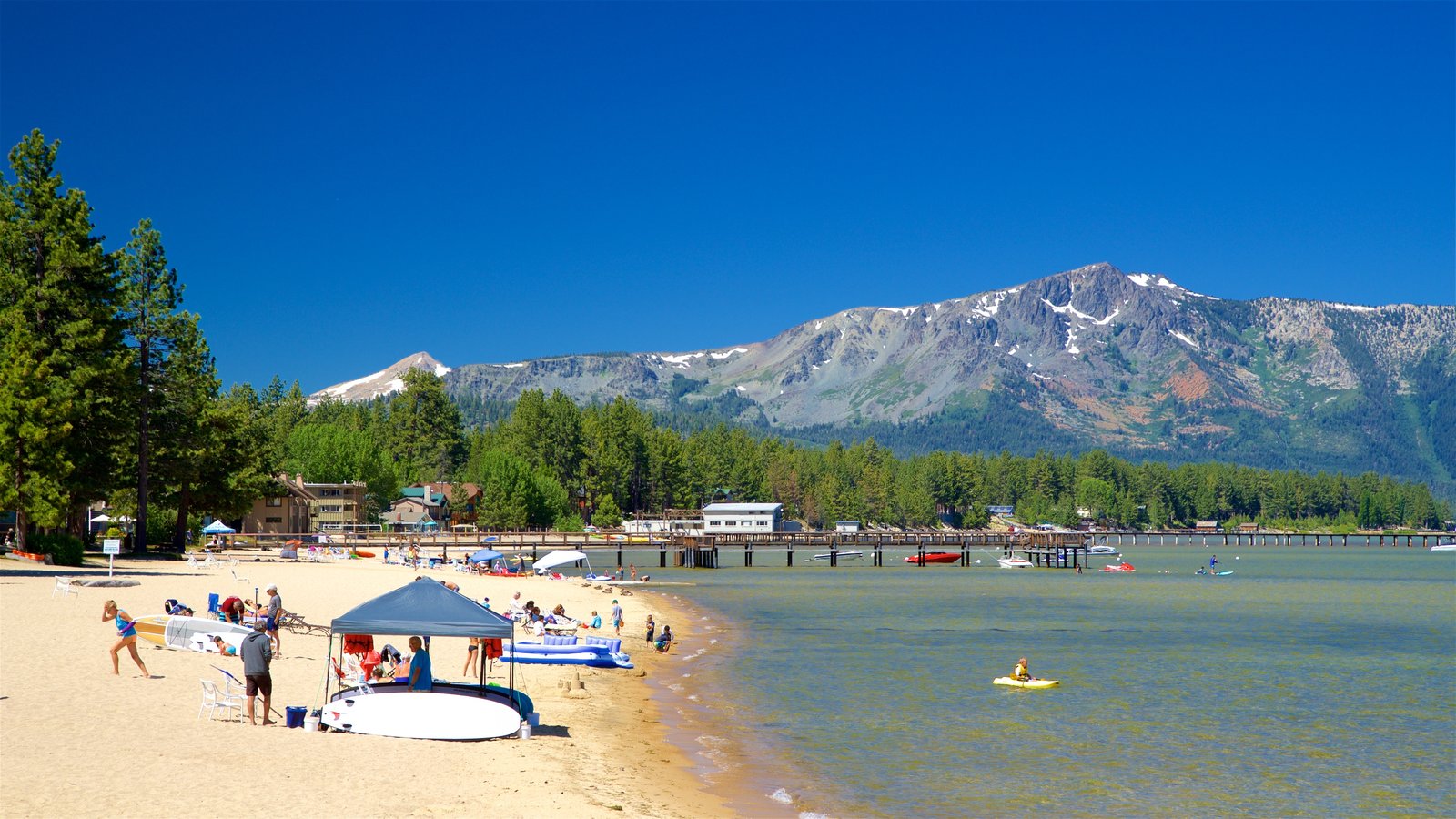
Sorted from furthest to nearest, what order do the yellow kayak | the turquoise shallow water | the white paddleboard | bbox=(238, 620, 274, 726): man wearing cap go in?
the yellow kayak, the turquoise shallow water, the white paddleboard, bbox=(238, 620, 274, 726): man wearing cap

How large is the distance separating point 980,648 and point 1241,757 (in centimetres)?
1939

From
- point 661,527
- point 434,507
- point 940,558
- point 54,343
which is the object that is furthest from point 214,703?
point 661,527

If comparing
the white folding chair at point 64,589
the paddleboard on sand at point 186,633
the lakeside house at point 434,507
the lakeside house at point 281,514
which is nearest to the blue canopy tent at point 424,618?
the paddleboard on sand at point 186,633

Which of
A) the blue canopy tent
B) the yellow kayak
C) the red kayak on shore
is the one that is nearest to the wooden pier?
the red kayak on shore

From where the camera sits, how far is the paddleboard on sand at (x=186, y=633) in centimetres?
2894

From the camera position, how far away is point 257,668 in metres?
21.1

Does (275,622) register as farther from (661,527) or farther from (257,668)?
(661,527)

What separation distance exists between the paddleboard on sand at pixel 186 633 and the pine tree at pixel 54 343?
69.0 ft

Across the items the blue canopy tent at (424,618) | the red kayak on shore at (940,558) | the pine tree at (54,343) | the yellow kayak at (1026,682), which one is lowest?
the red kayak on shore at (940,558)

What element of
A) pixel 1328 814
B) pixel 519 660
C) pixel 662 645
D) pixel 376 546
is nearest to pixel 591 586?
pixel 662 645

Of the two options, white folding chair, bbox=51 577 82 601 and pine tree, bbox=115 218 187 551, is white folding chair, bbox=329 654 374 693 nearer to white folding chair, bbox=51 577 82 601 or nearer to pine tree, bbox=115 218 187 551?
white folding chair, bbox=51 577 82 601

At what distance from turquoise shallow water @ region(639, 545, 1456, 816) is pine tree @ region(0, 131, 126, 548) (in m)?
28.2

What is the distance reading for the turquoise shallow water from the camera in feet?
73.7

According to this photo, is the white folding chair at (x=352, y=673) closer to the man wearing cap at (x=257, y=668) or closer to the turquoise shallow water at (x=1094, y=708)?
the man wearing cap at (x=257, y=668)
